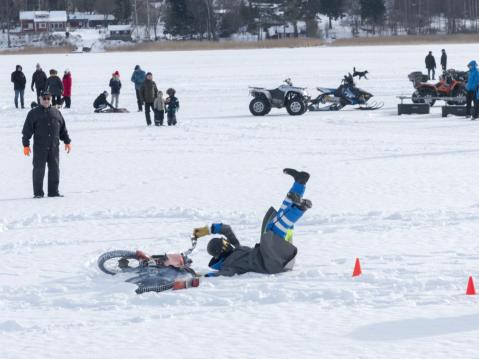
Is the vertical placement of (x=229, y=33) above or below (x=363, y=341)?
above

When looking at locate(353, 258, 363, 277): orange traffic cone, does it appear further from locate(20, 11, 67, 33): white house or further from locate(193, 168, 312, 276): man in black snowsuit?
locate(20, 11, 67, 33): white house

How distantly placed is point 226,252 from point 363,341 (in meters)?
2.21

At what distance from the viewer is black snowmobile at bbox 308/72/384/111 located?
25.0 metres

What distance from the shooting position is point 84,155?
17.7m

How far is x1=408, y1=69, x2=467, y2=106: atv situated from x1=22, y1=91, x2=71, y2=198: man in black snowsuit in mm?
13682

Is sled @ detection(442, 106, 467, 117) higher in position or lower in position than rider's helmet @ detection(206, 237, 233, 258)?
higher

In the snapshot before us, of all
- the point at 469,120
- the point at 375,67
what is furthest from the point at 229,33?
the point at 469,120

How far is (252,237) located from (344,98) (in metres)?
15.3

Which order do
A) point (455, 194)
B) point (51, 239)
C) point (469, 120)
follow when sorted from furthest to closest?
point (469, 120)
point (455, 194)
point (51, 239)

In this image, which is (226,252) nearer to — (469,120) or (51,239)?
(51,239)

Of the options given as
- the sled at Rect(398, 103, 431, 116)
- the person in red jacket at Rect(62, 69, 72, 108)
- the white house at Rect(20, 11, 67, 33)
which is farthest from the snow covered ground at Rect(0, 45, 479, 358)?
the white house at Rect(20, 11, 67, 33)

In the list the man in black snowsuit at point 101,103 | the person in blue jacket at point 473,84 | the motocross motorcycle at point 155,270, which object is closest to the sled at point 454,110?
the person in blue jacket at point 473,84

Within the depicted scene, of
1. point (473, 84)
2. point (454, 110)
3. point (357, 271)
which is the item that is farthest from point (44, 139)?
point (454, 110)

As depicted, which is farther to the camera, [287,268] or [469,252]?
[469,252]
